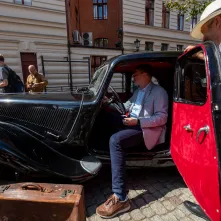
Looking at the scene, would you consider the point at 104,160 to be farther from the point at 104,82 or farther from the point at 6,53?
the point at 6,53

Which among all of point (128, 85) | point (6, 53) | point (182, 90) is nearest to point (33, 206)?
point (182, 90)

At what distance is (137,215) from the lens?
220cm

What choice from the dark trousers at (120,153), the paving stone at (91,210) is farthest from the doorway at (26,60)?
the paving stone at (91,210)

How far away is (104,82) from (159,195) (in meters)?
1.65

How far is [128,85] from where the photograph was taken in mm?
3689

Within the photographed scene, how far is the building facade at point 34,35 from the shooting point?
1017 cm

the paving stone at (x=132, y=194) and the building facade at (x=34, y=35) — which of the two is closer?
the paving stone at (x=132, y=194)

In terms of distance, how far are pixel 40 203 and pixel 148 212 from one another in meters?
1.29

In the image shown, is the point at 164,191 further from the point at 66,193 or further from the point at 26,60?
the point at 26,60

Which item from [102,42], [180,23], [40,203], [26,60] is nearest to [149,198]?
[40,203]

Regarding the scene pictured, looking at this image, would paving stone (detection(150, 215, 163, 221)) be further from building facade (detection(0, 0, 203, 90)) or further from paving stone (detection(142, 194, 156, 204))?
building facade (detection(0, 0, 203, 90))

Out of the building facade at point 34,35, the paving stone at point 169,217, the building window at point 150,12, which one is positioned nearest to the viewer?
the paving stone at point 169,217

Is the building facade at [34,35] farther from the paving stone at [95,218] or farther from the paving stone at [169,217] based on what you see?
the paving stone at [169,217]

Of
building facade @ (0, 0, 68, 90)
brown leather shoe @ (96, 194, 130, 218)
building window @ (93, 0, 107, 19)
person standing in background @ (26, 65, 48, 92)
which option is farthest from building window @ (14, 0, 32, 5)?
brown leather shoe @ (96, 194, 130, 218)
